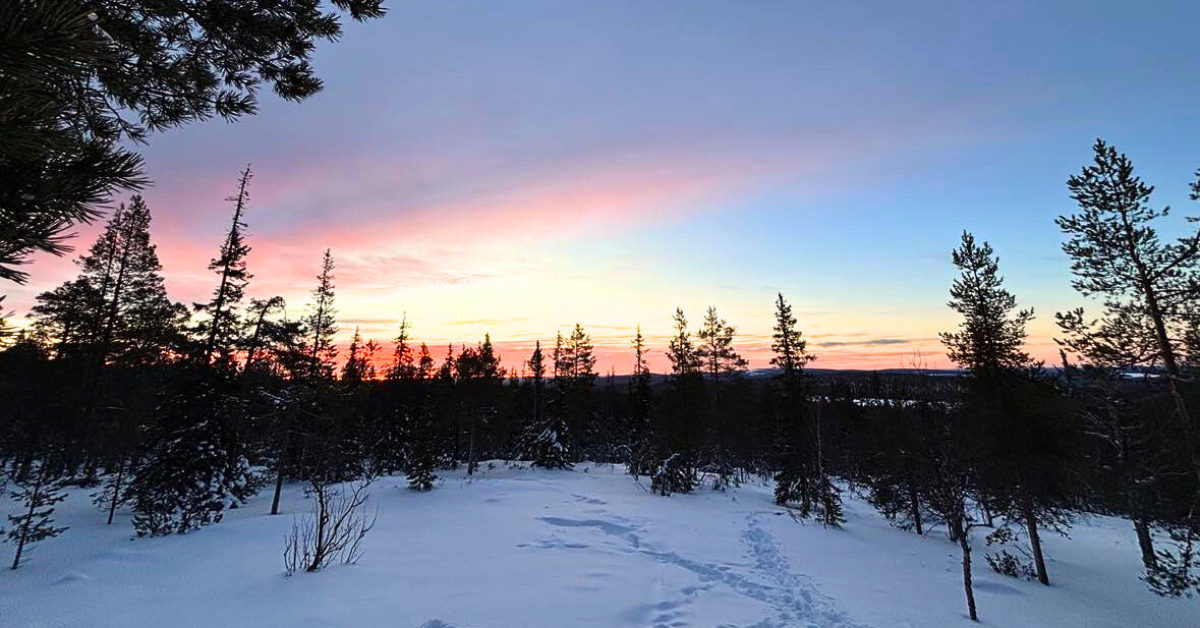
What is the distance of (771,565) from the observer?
12.2 m

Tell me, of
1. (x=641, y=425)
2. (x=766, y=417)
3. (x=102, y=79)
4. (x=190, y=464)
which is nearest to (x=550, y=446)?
A: (x=641, y=425)

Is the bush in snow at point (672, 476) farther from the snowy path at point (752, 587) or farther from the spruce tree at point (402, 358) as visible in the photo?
the spruce tree at point (402, 358)

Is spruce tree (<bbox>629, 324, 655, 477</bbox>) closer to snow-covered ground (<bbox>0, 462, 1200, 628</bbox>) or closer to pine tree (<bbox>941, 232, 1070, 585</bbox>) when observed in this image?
snow-covered ground (<bbox>0, 462, 1200, 628</bbox>)

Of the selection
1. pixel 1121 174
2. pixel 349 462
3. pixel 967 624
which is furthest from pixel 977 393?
pixel 349 462

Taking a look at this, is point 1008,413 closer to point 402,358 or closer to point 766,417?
point 766,417

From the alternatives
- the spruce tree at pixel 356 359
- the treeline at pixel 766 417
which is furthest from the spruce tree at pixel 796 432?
the spruce tree at pixel 356 359

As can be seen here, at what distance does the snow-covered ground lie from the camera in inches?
300

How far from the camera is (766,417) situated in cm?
3259

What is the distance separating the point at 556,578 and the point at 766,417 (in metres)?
26.5

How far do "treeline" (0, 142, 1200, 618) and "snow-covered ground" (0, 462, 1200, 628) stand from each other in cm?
134

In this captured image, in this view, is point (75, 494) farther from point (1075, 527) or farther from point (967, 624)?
point (1075, 527)

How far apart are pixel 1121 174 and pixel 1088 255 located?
7.15 ft

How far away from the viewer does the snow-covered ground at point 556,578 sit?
7617mm

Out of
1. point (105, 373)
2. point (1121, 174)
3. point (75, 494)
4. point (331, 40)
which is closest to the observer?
point (331, 40)
